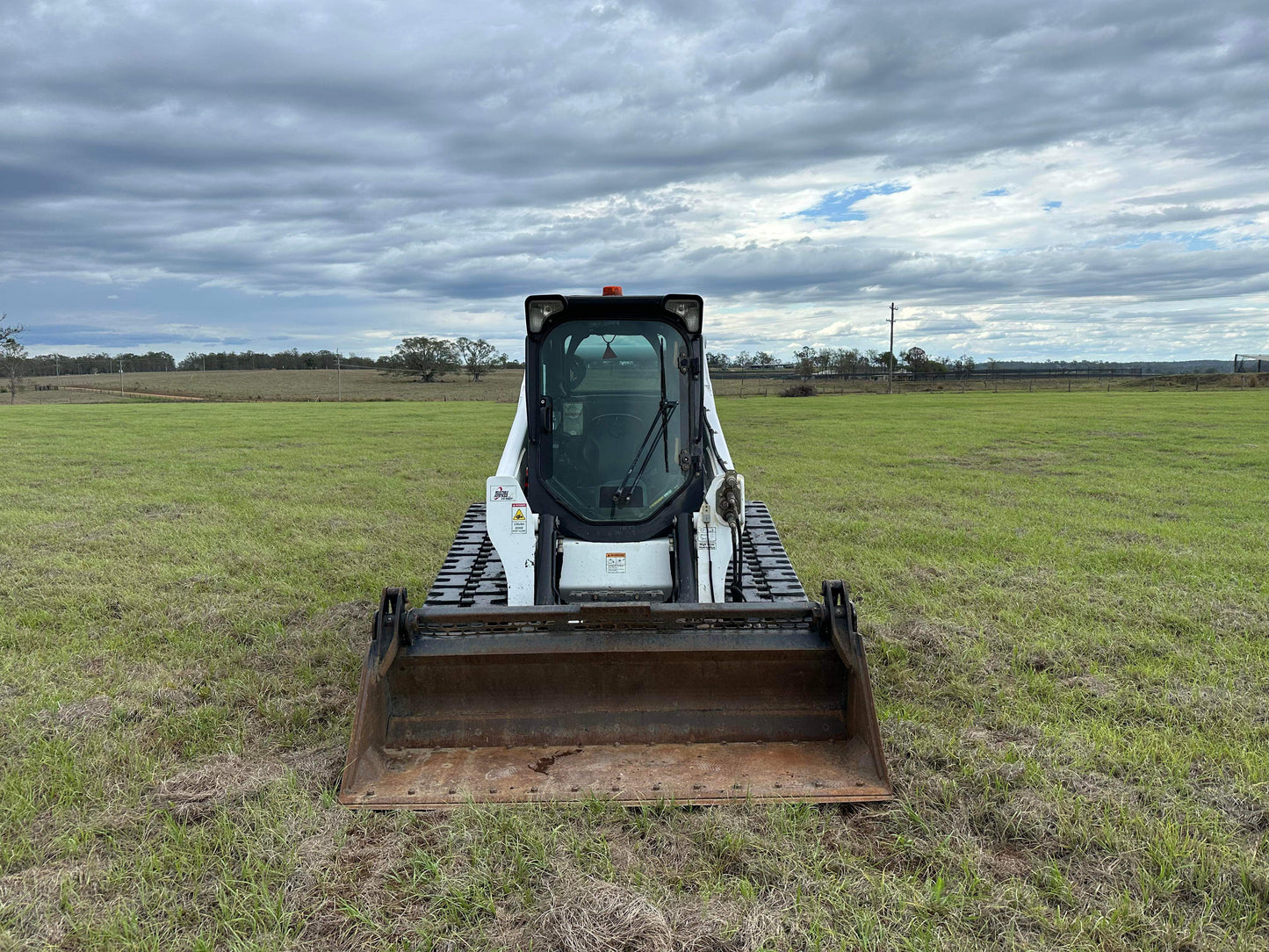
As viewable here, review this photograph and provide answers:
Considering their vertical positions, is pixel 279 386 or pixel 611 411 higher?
pixel 279 386

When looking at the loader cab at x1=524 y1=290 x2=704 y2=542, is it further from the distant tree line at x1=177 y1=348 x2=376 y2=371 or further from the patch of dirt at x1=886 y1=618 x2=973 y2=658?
the distant tree line at x1=177 y1=348 x2=376 y2=371

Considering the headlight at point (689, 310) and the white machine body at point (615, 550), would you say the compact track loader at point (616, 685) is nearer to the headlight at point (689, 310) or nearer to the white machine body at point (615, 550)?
the white machine body at point (615, 550)

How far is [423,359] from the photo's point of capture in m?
80.7

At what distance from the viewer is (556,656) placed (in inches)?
164

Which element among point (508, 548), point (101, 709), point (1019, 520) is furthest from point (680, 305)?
point (1019, 520)

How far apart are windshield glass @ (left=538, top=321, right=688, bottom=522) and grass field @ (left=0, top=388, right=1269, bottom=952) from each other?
6.03ft

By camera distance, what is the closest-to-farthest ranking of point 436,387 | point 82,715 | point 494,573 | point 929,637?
point 82,715, point 929,637, point 494,573, point 436,387

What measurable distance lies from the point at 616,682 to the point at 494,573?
7.42 ft

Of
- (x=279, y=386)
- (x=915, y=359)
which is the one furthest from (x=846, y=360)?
(x=279, y=386)

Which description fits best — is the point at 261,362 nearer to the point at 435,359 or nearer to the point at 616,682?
the point at 435,359

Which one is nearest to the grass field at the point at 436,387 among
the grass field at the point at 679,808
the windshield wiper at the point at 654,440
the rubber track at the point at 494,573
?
the grass field at the point at 679,808

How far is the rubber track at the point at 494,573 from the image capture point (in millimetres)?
5477

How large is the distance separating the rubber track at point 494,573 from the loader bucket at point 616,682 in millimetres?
1115

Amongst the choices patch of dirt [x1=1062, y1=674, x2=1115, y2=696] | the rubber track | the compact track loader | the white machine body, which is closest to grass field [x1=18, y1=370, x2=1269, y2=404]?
the rubber track
